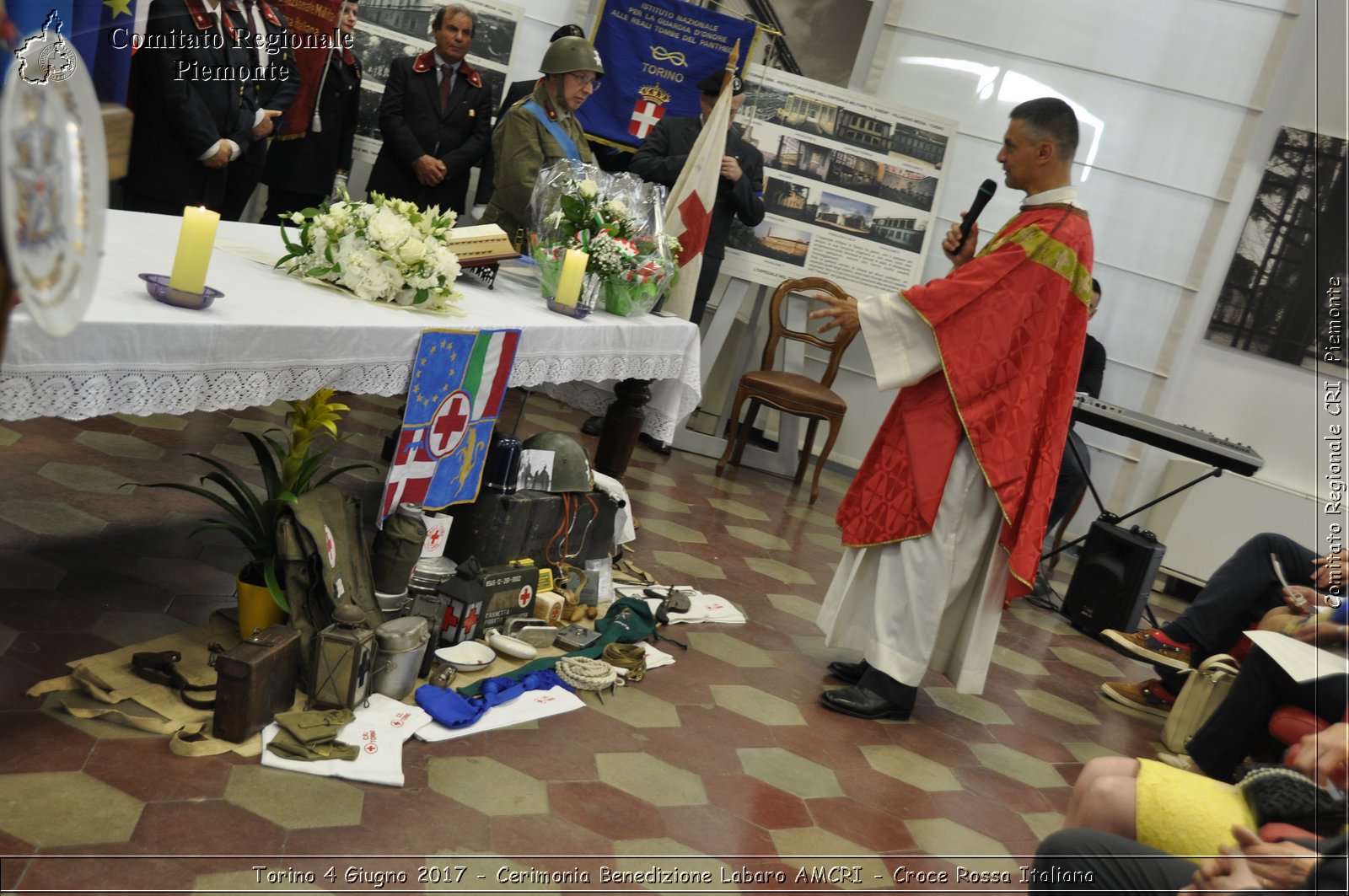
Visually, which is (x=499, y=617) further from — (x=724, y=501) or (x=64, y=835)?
(x=724, y=501)

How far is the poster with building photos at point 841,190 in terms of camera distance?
6578 mm

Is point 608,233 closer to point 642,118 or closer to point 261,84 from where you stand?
point 261,84

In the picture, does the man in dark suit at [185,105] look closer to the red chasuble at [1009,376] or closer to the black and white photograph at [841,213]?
the red chasuble at [1009,376]

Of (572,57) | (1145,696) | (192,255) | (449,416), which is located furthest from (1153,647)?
(192,255)

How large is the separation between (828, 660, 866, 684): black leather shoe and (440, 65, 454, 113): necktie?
11.8ft

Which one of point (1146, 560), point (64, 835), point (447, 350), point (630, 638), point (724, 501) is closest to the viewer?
point (64, 835)

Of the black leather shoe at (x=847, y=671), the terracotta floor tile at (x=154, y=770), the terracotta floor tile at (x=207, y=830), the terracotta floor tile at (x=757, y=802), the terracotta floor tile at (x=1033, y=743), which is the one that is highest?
the black leather shoe at (x=847, y=671)

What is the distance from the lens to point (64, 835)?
1.98 meters

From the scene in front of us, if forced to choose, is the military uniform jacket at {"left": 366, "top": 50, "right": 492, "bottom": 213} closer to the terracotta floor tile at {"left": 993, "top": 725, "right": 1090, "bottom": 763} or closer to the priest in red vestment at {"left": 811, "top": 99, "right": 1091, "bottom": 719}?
the priest in red vestment at {"left": 811, "top": 99, "right": 1091, "bottom": 719}

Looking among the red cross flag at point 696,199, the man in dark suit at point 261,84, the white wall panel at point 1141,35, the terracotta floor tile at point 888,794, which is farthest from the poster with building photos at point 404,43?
the terracotta floor tile at point 888,794

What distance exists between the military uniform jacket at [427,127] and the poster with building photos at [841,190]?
1.63 m

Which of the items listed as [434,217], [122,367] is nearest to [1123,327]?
[434,217]

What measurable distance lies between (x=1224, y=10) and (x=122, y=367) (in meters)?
6.43

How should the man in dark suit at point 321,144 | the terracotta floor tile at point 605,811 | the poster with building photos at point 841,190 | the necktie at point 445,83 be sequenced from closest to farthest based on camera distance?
the terracotta floor tile at point 605,811
the man in dark suit at point 321,144
the necktie at point 445,83
the poster with building photos at point 841,190
